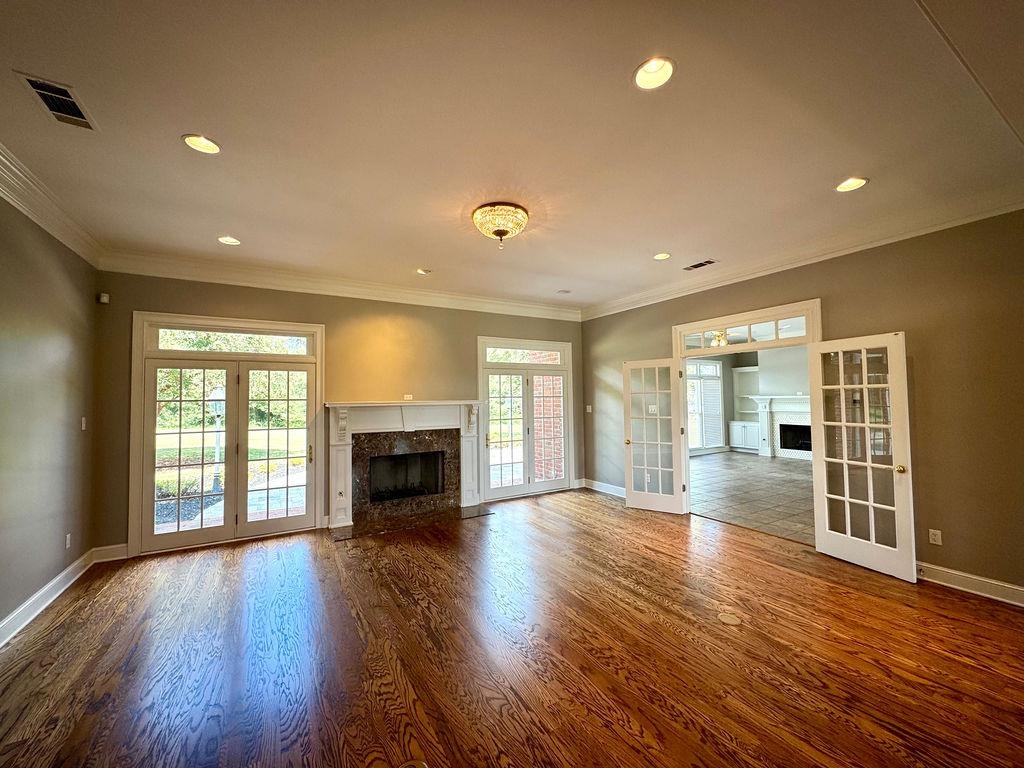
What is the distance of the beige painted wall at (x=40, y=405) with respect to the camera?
261cm

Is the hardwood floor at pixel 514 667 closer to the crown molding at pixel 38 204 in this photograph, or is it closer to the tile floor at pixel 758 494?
the tile floor at pixel 758 494

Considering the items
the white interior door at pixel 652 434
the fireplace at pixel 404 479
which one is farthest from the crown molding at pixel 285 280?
the white interior door at pixel 652 434

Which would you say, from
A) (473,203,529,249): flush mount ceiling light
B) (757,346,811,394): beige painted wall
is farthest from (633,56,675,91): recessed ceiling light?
(757,346,811,394): beige painted wall

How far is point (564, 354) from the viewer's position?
663 centimetres

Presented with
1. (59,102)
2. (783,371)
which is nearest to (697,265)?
(59,102)

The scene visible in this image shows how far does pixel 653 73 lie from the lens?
1.80 metres

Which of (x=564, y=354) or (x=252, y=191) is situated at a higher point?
(x=252, y=191)

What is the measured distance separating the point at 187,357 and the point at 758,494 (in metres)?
7.69

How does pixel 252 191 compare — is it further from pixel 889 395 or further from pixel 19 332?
pixel 889 395

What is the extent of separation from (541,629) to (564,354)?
4.56 meters

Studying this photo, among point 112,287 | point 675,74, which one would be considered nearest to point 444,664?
point 675,74

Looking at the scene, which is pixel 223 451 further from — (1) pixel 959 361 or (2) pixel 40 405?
(1) pixel 959 361

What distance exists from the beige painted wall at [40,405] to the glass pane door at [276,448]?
1.22 m

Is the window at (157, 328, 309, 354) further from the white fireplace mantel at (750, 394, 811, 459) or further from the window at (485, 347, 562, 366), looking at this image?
the white fireplace mantel at (750, 394, 811, 459)
